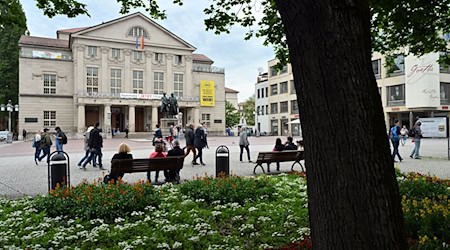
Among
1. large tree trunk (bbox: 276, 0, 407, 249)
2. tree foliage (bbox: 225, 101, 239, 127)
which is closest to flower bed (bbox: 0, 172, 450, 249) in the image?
large tree trunk (bbox: 276, 0, 407, 249)

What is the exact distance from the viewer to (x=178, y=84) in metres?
64.6

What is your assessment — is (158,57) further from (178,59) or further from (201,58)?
(201,58)

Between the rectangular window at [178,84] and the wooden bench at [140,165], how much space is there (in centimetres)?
5503

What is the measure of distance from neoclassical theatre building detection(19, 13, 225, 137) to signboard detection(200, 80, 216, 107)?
195 millimetres

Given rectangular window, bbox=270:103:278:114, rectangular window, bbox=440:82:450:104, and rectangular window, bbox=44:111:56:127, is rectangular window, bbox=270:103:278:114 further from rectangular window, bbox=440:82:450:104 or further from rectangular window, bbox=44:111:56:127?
rectangular window, bbox=44:111:56:127

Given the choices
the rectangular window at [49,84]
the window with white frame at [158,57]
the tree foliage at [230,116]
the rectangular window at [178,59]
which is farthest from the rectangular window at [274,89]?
the rectangular window at [49,84]

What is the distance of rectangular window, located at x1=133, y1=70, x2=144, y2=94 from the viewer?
60.6 meters

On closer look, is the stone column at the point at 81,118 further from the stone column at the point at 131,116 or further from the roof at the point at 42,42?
the roof at the point at 42,42

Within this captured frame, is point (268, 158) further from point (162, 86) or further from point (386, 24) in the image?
point (162, 86)

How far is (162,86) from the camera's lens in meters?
63.1

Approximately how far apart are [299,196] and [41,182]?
8100 mm

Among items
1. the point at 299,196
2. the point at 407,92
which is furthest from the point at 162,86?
the point at 299,196

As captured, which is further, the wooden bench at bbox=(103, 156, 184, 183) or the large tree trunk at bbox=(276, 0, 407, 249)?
the wooden bench at bbox=(103, 156, 184, 183)

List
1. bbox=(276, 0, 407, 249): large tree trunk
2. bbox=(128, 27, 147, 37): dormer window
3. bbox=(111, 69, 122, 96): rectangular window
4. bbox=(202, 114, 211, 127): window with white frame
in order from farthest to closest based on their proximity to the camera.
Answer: bbox=(202, 114, 211, 127): window with white frame, bbox=(128, 27, 147, 37): dormer window, bbox=(111, 69, 122, 96): rectangular window, bbox=(276, 0, 407, 249): large tree trunk
